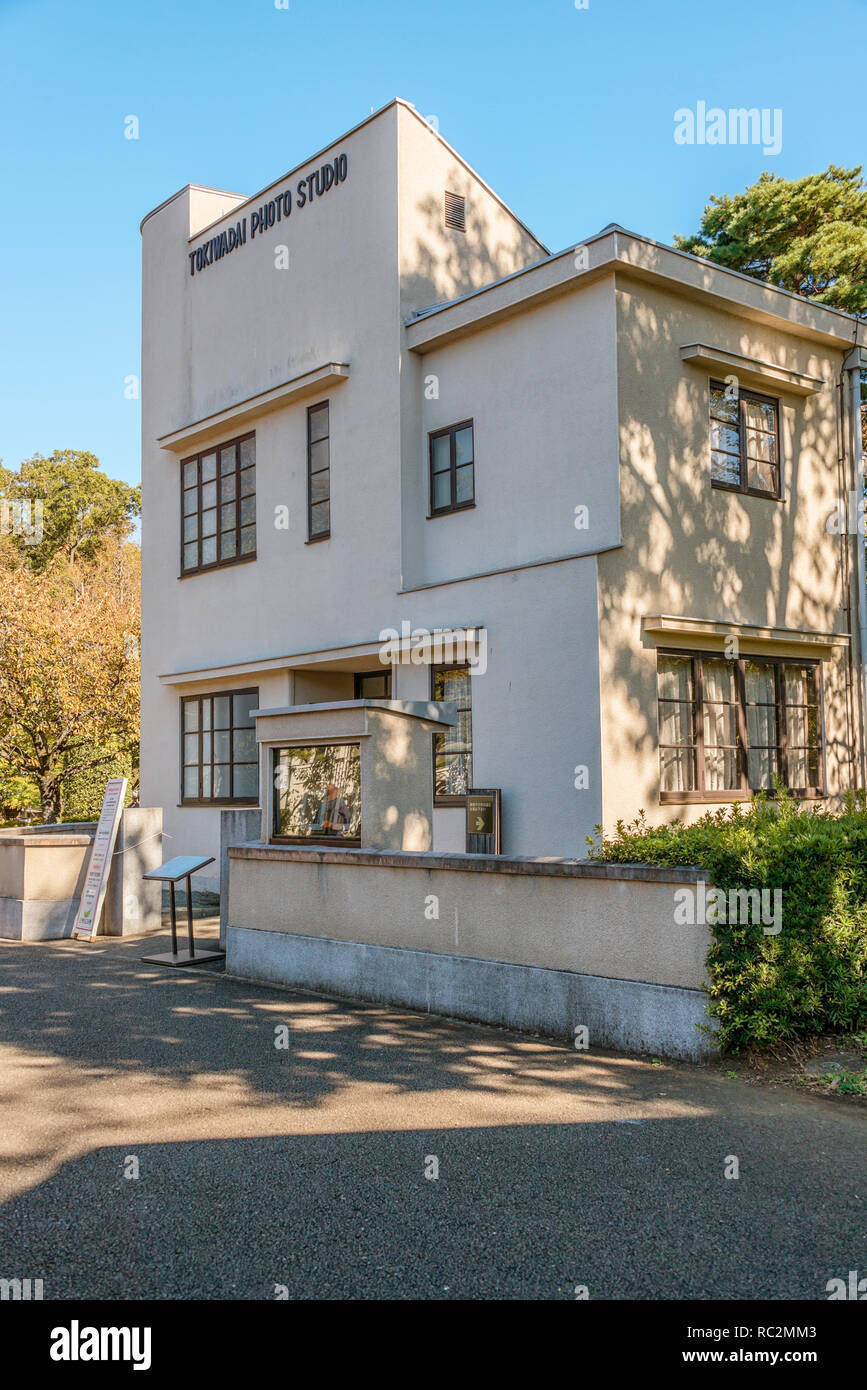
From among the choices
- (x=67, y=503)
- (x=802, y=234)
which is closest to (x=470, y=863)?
(x=802, y=234)

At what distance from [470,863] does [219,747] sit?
899 centimetres

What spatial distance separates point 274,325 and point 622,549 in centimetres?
710

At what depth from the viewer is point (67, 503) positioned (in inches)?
1841

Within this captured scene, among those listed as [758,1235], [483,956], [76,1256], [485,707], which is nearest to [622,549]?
[485,707]

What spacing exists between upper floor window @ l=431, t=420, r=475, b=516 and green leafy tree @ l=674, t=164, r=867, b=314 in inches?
438

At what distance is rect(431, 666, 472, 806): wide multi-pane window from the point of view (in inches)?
490

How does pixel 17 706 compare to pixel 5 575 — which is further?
pixel 5 575

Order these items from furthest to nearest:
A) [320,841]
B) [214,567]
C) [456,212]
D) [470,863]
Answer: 1. [214,567]
2. [456,212]
3. [320,841]
4. [470,863]

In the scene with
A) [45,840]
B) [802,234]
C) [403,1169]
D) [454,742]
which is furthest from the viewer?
[802,234]

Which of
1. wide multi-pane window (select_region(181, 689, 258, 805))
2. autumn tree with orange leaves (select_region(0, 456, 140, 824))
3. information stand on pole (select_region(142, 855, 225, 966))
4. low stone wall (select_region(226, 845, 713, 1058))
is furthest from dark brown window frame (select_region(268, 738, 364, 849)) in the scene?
autumn tree with orange leaves (select_region(0, 456, 140, 824))

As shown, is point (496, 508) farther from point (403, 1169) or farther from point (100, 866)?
point (403, 1169)

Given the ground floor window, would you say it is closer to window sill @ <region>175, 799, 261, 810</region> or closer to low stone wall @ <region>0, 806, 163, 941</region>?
low stone wall @ <region>0, 806, 163, 941</region>

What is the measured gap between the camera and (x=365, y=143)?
1429 cm
